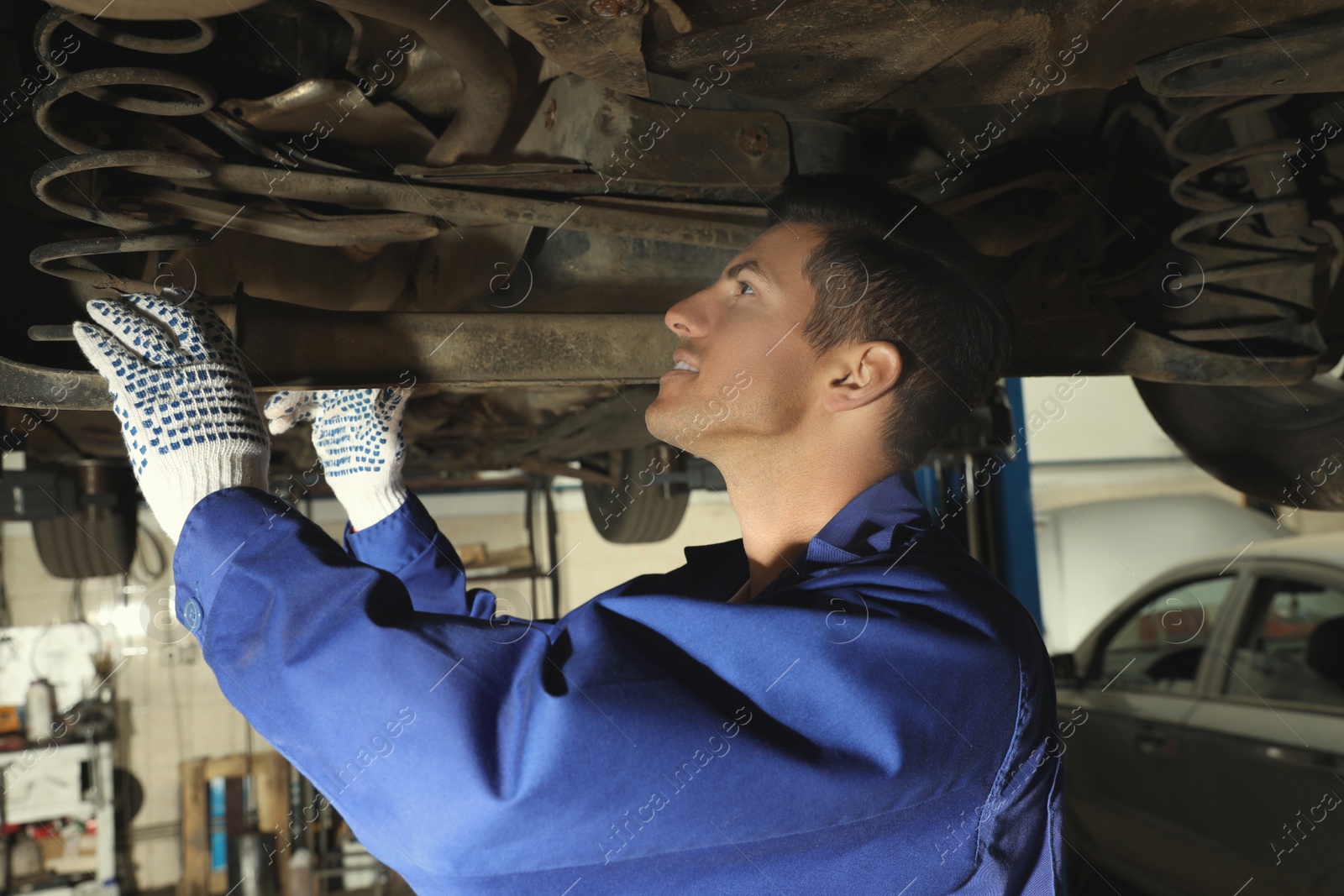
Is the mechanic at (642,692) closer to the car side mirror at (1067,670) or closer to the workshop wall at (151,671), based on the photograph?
the car side mirror at (1067,670)

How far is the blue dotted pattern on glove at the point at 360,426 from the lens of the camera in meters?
1.44

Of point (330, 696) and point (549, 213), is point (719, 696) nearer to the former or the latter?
point (330, 696)

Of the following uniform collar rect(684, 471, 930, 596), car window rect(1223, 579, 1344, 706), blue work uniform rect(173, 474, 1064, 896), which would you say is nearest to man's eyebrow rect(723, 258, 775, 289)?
uniform collar rect(684, 471, 930, 596)

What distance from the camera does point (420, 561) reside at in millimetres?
1431

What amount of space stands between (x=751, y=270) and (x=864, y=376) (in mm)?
219

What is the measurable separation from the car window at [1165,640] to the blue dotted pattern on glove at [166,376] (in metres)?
3.50

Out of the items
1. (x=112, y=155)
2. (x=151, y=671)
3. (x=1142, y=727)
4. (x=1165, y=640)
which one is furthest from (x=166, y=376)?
(x=151, y=671)

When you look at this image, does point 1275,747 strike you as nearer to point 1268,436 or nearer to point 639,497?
point 1268,436

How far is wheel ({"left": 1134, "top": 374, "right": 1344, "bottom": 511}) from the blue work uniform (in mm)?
1695

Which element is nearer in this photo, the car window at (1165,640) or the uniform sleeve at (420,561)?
the uniform sleeve at (420,561)

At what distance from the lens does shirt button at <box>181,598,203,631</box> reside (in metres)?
0.84

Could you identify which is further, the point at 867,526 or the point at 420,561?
the point at 420,561

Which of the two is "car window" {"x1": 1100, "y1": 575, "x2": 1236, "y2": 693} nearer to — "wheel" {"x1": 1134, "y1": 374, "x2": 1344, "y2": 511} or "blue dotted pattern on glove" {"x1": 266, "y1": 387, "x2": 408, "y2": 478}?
"wheel" {"x1": 1134, "y1": 374, "x2": 1344, "y2": 511}

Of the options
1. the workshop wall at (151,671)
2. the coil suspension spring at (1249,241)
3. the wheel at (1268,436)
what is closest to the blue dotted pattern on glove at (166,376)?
the coil suspension spring at (1249,241)
